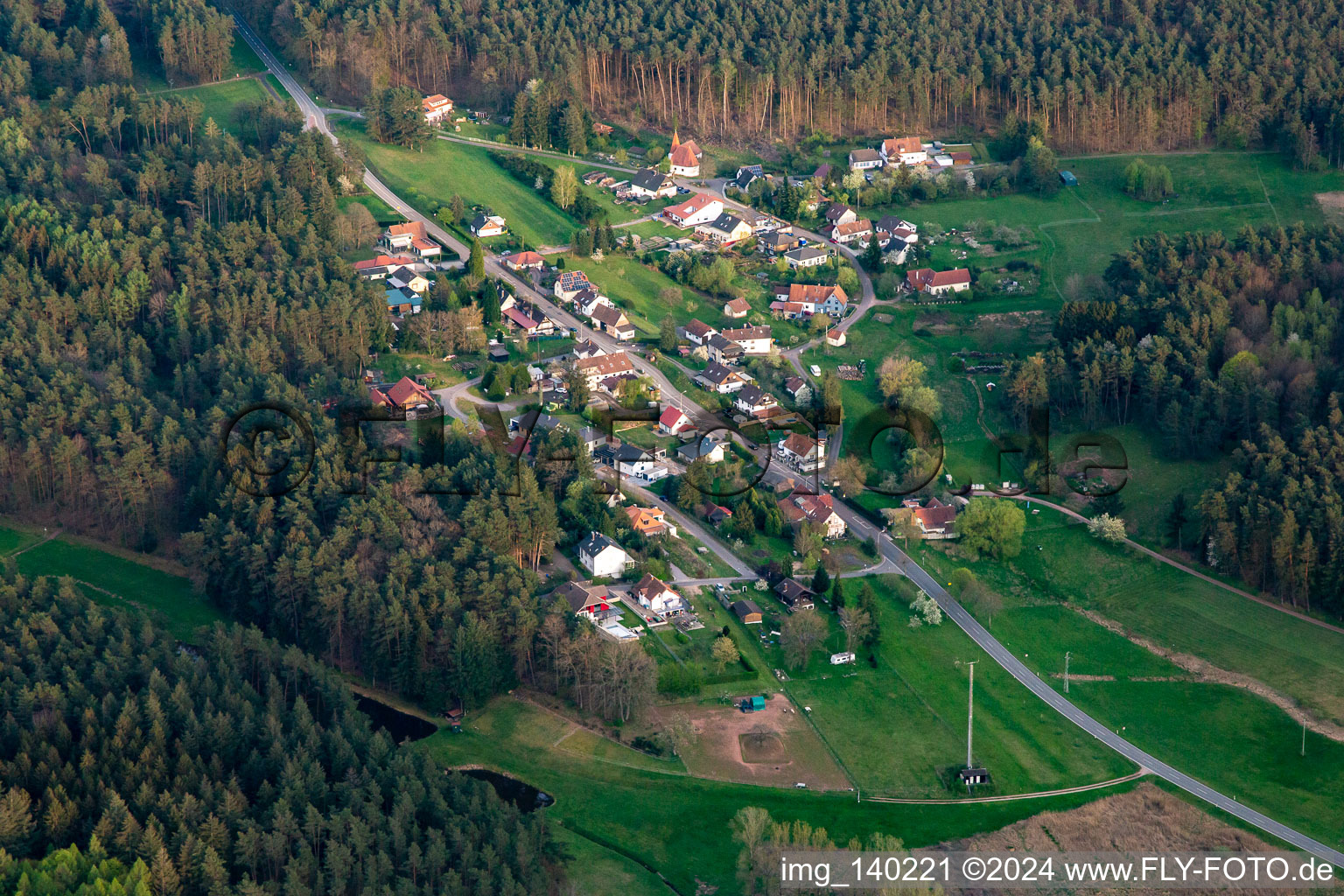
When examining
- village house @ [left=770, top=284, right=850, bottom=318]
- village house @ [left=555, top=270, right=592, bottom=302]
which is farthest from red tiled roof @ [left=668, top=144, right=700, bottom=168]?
village house @ [left=770, top=284, right=850, bottom=318]

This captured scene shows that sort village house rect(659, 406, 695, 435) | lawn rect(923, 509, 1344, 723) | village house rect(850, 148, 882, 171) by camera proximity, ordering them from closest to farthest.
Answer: lawn rect(923, 509, 1344, 723), village house rect(659, 406, 695, 435), village house rect(850, 148, 882, 171)

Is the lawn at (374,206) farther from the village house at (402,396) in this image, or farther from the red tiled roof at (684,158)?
the village house at (402,396)

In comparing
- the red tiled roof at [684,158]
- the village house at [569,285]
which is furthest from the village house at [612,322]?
the red tiled roof at [684,158]

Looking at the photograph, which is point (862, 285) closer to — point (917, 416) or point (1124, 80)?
point (917, 416)

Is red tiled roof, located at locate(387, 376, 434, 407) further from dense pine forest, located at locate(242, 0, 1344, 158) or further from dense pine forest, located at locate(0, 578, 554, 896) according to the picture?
dense pine forest, located at locate(242, 0, 1344, 158)

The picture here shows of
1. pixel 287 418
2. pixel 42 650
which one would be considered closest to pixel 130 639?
pixel 42 650

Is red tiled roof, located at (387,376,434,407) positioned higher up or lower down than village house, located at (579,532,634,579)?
higher up
